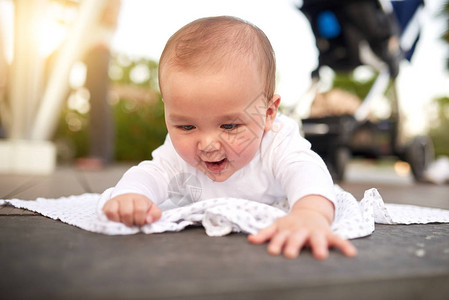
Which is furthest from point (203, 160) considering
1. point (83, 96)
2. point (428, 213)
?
point (83, 96)

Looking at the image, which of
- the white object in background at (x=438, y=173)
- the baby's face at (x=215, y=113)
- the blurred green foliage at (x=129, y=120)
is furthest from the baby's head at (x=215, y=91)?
the blurred green foliage at (x=129, y=120)

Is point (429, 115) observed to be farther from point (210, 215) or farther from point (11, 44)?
point (210, 215)

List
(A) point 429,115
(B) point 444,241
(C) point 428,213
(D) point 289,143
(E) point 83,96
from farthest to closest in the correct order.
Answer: (A) point 429,115 < (E) point 83,96 < (C) point 428,213 < (D) point 289,143 < (B) point 444,241

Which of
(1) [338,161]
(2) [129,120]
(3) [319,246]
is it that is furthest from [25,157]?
(3) [319,246]

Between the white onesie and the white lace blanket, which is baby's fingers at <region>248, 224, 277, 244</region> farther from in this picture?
the white onesie

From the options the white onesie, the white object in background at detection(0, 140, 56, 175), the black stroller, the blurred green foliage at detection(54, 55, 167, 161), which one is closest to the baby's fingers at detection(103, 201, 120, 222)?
the white onesie

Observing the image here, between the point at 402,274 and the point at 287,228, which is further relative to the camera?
the point at 287,228

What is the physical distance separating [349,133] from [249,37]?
90.8 inches

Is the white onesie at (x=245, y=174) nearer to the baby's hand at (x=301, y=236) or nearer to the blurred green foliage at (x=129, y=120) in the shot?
the baby's hand at (x=301, y=236)

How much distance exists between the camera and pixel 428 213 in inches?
56.3

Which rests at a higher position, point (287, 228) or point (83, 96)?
point (287, 228)

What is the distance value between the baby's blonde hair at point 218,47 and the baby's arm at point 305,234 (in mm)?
376

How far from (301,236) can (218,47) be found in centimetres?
54

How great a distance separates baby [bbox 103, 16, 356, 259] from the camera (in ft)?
3.40
